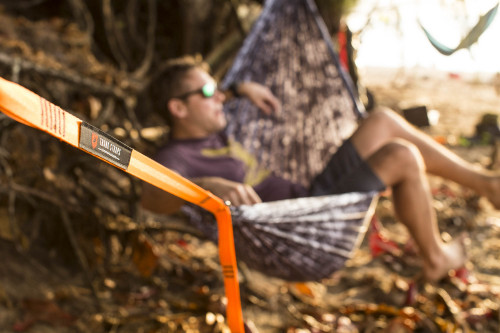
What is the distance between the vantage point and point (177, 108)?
1.74 m

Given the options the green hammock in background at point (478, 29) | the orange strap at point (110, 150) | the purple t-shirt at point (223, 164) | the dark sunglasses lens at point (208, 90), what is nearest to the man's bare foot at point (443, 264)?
the purple t-shirt at point (223, 164)

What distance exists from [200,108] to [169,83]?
168mm

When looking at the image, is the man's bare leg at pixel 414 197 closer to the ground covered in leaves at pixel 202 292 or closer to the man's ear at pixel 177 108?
the ground covered in leaves at pixel 202 292

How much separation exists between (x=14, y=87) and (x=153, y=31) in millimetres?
3072

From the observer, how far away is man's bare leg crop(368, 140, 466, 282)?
1493 mm

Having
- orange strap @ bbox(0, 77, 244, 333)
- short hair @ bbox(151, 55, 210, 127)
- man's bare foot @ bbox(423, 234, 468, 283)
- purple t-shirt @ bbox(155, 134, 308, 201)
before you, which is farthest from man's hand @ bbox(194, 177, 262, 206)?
man's bare foot @ bbox(423, 234, 468, 283)

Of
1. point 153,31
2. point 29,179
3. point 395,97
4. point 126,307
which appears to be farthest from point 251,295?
point 395,97

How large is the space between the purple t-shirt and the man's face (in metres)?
0.05

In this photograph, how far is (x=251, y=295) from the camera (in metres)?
1.78

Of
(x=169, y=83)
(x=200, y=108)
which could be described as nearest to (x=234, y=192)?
(x=200, y=108)

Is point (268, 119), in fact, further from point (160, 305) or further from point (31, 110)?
point (31, 110)

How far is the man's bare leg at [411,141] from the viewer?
168 cm

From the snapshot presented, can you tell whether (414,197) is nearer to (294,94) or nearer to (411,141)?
(411,141)

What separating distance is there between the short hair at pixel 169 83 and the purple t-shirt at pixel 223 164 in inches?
6.9
